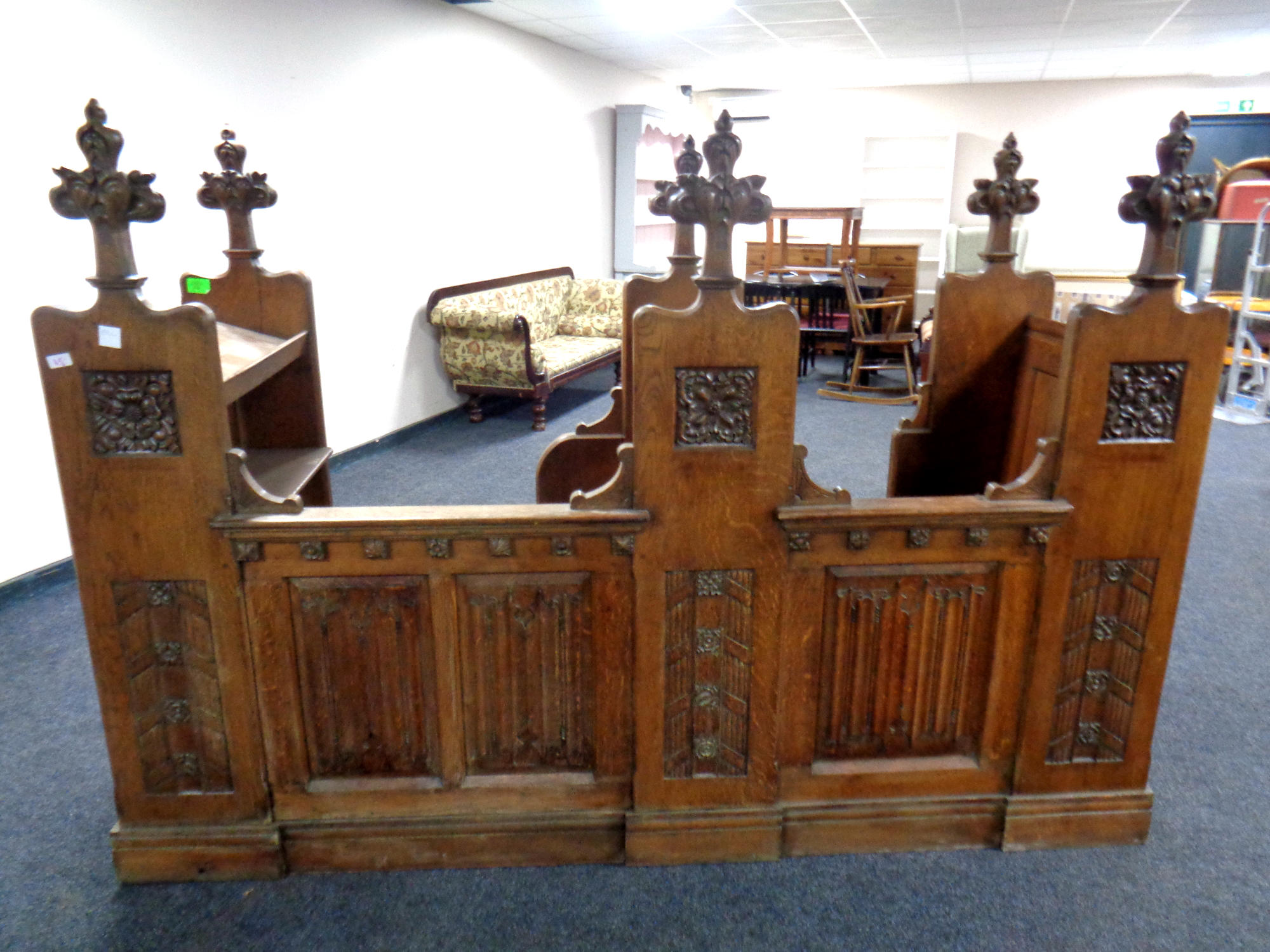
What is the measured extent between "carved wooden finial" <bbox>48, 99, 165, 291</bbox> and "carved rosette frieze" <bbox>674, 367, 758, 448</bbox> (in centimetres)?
96

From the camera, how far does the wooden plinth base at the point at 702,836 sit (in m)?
1.95

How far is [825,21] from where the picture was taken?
6.23m

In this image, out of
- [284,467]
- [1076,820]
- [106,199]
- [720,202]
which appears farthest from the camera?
[284,467]

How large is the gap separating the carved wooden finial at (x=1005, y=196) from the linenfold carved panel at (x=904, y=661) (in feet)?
3.04

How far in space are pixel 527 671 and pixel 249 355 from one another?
3.23 feet

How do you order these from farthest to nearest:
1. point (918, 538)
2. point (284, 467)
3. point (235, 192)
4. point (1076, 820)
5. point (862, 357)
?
1. point (862, 357)
2. point (284, 467)
3. point (235, 192)
4. point (1076, 820)
5. point (918, 538)

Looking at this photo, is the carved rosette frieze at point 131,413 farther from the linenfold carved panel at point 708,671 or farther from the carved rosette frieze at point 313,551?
the linenfold carved panel at point 708,671

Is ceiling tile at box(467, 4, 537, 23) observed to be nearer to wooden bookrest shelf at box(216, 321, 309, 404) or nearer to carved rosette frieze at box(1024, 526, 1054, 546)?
wooden bookrest shelf at box(216, 321, 309, 404)

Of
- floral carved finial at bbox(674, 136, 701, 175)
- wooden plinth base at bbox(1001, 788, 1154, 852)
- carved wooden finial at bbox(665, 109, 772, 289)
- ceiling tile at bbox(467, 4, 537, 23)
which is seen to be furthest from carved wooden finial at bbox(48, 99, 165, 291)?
ceiling tile at bbox(467, 4, 537, 23)

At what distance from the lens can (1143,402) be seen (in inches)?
69.1

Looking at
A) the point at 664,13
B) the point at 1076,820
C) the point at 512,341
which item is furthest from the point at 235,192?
the point at 664,13

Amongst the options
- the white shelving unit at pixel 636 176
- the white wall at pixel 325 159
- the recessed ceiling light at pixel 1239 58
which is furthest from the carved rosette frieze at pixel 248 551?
the recessed ceiling light at pixel 1239 58

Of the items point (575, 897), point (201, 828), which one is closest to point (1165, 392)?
point (575, 897)

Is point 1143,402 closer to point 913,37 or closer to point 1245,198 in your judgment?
point 913,37
